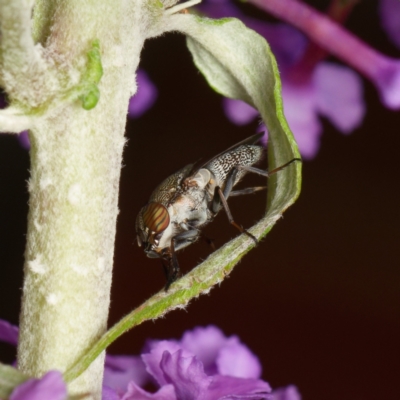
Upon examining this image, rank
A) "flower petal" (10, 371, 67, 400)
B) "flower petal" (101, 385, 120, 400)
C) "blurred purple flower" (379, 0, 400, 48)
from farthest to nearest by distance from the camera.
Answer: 1. "blurred purple flower" (379, 0, 400, 48)
2. "flower petal" (101, 385, 120, 400)
3. "flower petal" (10, 371, 67, 400)

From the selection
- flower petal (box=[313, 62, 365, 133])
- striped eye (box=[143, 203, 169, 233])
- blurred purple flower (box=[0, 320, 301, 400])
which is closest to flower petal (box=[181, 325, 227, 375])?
blurred purple flower (box=[0, 320, 301, 400])

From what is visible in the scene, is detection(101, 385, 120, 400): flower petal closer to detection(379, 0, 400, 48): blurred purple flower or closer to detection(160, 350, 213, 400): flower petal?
detection(160, 350, 213, 400): flower petal

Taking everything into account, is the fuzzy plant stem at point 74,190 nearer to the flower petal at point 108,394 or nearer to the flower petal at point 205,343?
the flower petal at point 108,394

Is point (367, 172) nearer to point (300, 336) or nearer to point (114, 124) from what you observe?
point (300, 336)

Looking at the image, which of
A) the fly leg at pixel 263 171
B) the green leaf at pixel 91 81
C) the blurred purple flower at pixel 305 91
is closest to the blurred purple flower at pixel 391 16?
the blurred purple flower at pixel 305 91

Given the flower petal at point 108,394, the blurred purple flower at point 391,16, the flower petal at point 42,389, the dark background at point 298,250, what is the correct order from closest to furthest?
1. the flower petal at point 42,389
2. the flower petal at point 108,394
3. the blurred purple flower at point 391,16
4. the dark background at point 298,250

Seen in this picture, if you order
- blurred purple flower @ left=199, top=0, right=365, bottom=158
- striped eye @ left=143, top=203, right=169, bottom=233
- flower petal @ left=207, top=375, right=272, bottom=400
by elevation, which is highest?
blurred purple flower @ left=199, top=0, right=365, bottom=158

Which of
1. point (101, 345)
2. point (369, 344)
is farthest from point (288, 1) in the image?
point (369, 344)

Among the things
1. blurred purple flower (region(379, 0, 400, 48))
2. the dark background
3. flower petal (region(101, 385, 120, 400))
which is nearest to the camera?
flower petal (region(101, 385, 120, 400))
